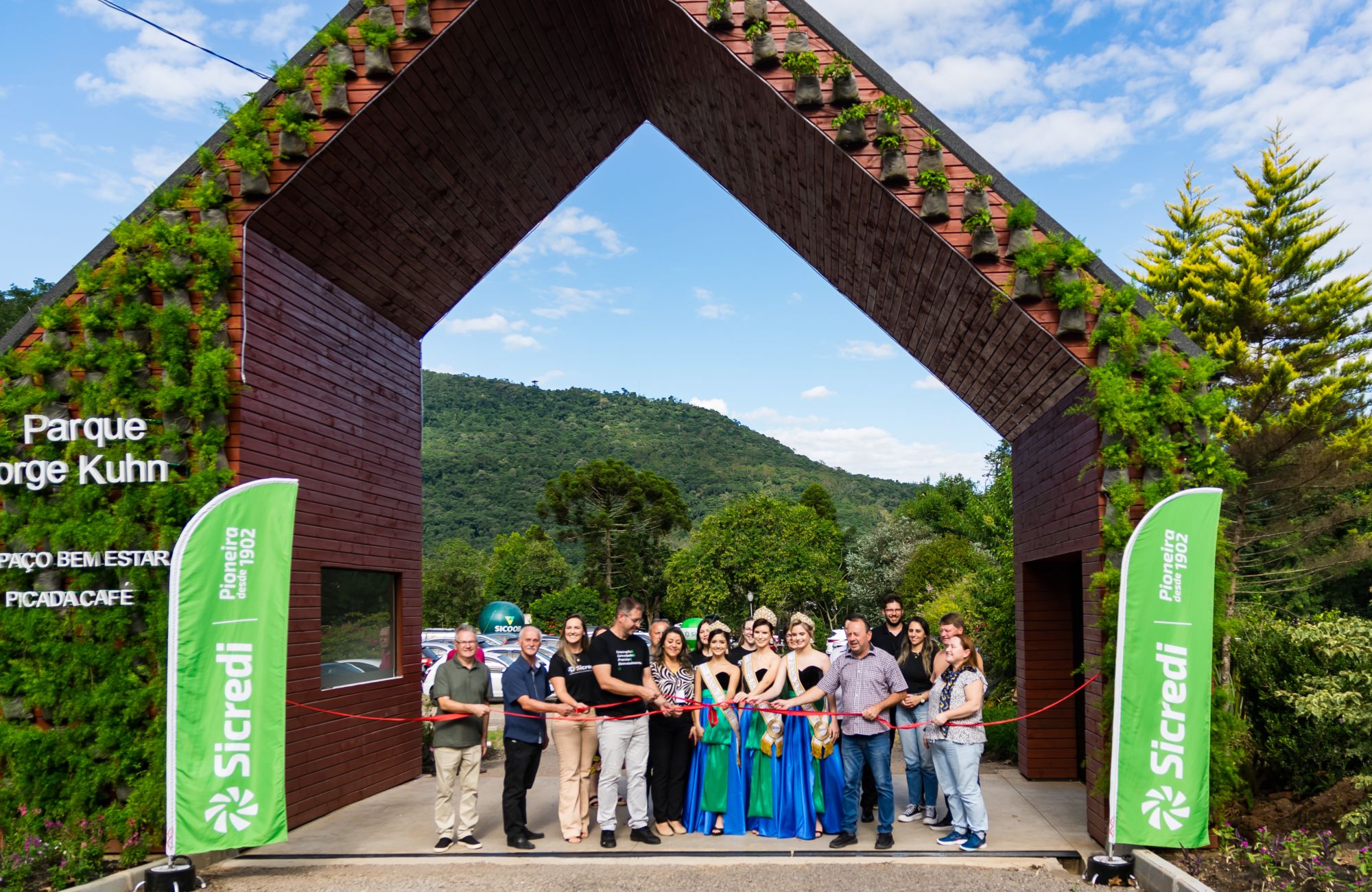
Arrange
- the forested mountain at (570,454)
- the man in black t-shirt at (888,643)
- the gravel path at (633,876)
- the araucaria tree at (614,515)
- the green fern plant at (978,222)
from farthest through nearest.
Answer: the forested mountain at (570,454), the araucaria tree at (614,515), the man in black t-shirt at (888,643), the green fern plant at (978,222), the gravel path at (633,876)

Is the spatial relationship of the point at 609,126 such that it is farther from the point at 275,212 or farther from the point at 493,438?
the point at 493,438

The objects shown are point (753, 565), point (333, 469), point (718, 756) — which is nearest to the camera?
point (718, 756)

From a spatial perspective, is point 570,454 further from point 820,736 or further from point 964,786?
point 964,786

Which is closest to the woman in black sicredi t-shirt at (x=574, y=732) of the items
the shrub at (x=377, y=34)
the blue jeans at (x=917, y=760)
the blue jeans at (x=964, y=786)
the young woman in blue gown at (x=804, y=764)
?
the young woman in blue gown at (x=804, y=764)

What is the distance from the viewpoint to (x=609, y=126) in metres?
11.4

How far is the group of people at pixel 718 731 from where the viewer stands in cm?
770

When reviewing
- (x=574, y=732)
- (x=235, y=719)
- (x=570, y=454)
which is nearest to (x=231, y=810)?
(x=235, y=719)

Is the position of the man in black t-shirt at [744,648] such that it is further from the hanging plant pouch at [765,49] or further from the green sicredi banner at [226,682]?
the hanging plant pouch at [765,49]

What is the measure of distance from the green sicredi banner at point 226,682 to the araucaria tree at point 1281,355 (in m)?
22.2

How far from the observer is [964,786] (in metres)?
7.47

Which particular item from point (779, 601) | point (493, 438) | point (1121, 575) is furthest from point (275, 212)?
point (493, 438)

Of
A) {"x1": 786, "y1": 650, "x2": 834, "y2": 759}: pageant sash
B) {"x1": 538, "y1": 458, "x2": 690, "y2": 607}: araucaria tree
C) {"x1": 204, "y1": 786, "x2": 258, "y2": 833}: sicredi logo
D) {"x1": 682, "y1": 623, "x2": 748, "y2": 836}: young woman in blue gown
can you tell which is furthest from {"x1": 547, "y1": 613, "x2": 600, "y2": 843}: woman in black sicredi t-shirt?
{"x1": 538, "y1": 458, "x2": 690, "y2": 607}: araucaria tree

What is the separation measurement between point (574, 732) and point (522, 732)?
42cm

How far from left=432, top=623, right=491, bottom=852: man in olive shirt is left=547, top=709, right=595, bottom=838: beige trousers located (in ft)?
2.14
